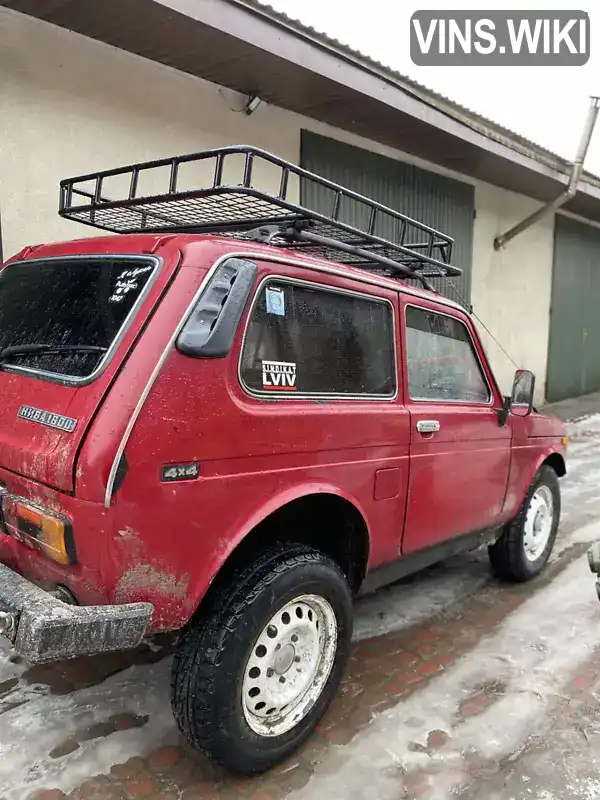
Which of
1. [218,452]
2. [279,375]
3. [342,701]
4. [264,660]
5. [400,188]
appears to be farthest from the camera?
[400,188]

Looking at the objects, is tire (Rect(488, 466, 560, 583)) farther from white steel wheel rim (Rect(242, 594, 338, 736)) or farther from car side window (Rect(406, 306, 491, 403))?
white steel wheel rim (Rect(242, 594, 338, 736))

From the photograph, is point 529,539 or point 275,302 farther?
point 529,539

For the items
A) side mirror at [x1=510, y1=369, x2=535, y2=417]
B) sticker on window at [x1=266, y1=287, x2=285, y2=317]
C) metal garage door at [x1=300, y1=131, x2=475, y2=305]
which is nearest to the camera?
sticker on window at [x1=266, y1=287, x2=285, y2=317]

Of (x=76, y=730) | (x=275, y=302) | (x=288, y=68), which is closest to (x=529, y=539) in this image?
(x=275, y=302)

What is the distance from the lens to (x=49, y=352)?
2.39 m

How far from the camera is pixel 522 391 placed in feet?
12.6

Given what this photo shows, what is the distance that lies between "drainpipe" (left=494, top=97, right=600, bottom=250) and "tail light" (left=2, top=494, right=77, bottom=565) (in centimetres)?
998

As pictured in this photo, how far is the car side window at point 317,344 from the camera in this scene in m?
2.42

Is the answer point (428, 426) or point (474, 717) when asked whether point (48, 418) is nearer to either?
point (428, 426)

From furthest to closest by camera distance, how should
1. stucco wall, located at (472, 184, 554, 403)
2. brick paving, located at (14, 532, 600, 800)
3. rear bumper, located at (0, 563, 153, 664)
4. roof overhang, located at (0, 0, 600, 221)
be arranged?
stucco wall, located at (472, 184, 554, 403) < roof overhang, located at (0, 0, 600, 221) < brick paving, located at (14, 532, 600, 800) < rear bumper, located at (0, 563, 153, 664)

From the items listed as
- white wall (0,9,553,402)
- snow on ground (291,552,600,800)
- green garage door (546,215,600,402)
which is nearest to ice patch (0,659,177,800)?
snow on ground (291,552,600,800)

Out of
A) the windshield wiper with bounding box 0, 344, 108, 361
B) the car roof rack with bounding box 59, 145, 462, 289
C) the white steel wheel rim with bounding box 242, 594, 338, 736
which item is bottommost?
the white steel wheel rim with bounding box 242, 594, 338, 736

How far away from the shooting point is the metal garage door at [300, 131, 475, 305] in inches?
290

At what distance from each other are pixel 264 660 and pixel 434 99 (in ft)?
23.1
